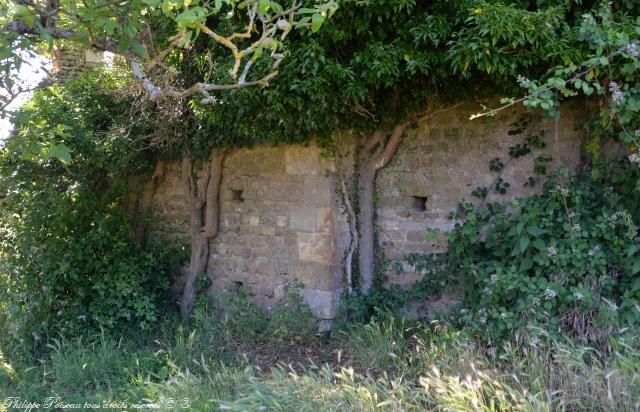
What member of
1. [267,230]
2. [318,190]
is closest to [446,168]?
[318,190]

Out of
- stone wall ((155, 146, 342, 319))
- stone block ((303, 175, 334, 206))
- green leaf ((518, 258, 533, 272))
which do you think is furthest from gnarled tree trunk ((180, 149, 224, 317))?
green leaf ((518, 258, 533, 272))

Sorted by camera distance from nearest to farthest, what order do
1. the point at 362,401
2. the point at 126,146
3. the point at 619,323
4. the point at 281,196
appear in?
→ the point at 362,401
the point at 619,323
the point at 281,196
the point at 126,146

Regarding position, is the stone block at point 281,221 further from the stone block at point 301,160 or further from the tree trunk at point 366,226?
the tree trunk at point 366,226

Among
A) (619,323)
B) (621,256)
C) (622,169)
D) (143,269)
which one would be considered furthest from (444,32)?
(143,269)

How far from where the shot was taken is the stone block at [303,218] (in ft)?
17.2

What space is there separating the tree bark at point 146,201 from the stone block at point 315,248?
2.26 meters

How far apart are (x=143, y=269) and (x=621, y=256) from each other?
4.51 meters

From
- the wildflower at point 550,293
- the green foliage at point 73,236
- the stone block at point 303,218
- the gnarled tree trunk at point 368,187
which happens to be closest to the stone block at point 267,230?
the stone block at point 303,218

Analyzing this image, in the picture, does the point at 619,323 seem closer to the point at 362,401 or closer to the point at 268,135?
Answer: the point at 362,401

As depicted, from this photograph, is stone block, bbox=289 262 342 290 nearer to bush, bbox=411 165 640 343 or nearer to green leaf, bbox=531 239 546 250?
bush, bbox=411 165 640 343

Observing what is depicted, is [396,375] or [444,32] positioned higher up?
[444,32]

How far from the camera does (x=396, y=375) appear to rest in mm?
3941

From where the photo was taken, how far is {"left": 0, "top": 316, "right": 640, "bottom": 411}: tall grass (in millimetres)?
2877

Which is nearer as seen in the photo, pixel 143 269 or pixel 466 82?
pixel 466 82
